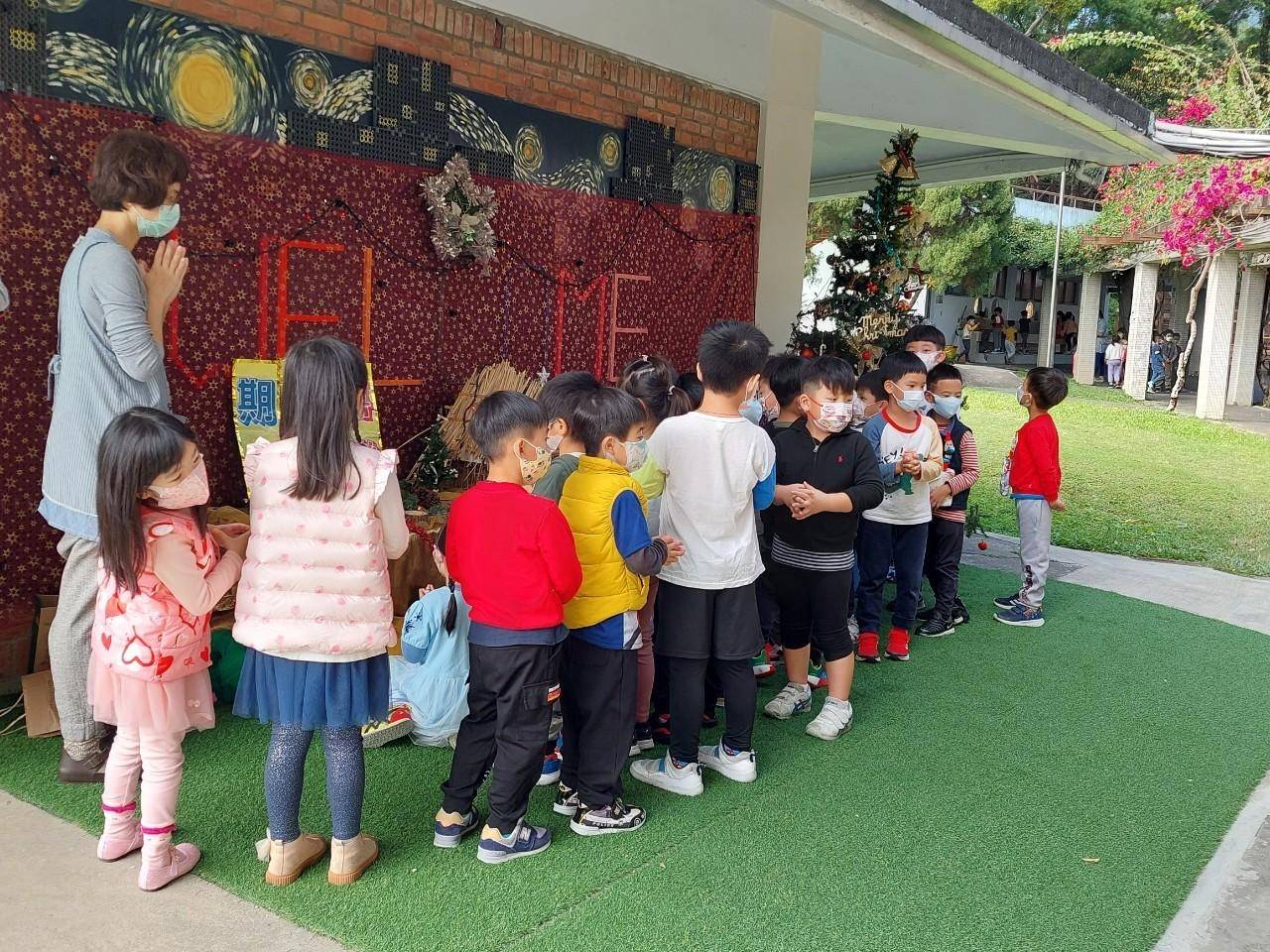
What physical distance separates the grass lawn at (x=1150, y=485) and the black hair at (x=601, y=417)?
6.74 m

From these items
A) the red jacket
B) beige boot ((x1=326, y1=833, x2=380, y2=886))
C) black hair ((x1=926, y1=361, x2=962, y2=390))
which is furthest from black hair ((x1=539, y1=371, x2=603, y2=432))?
black hair ((x1=926, y1=361, x2=962, y2=390))

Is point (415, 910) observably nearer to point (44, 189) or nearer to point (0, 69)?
point (44, 189)

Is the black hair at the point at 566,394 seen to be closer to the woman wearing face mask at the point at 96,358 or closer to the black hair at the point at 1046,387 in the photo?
the woman wearing face mask at the point at 96,358

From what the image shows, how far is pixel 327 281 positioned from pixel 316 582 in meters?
2.80

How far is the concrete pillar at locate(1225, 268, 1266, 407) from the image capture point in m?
20.9

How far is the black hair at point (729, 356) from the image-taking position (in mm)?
3680

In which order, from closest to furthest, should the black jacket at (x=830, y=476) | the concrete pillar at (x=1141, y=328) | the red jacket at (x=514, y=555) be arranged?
the red jacket at (x=514, y=555)
the black jacket at (x=830, y=476)
the concrete pillar at (x=1141, y=328)

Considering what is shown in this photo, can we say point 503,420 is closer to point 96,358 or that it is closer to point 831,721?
point 96,358

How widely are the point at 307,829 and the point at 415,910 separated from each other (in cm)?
61

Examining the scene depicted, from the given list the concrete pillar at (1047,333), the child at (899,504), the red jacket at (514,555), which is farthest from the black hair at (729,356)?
the concrete pillar at (1047,333)

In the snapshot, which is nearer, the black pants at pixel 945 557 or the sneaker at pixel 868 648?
the sneaker at pixel 868 648

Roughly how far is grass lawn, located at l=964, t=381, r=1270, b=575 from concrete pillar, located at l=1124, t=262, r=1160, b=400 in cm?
325

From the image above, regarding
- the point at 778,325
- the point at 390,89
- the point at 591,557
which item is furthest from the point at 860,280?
the point at 591,557

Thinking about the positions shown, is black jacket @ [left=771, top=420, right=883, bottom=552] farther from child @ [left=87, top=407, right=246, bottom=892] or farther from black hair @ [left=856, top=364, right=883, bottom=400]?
child @ [left=87, top=407, right=246, bottom=892]
